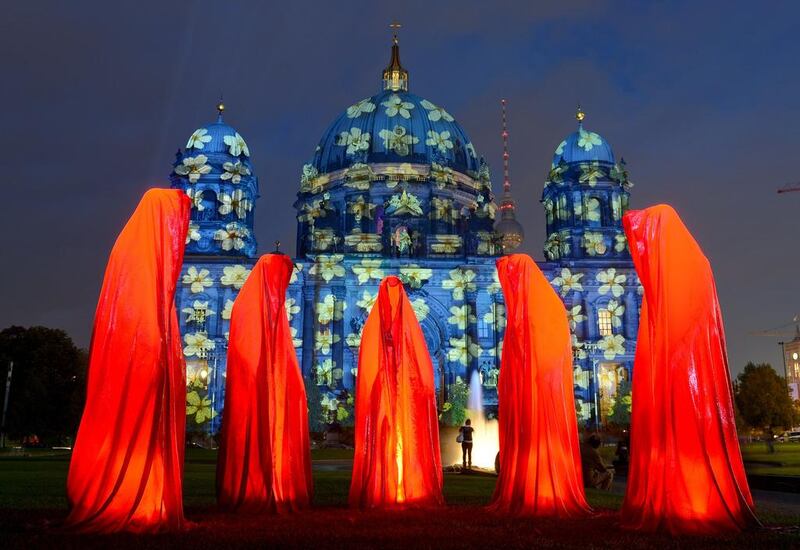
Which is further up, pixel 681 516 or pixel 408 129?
pixel 408 129

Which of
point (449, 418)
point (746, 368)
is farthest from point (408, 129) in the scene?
point (746, 368)

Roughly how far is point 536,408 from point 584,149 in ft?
148

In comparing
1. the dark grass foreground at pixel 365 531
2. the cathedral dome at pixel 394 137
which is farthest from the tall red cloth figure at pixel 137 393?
the cathedral dome at pixel 394 137

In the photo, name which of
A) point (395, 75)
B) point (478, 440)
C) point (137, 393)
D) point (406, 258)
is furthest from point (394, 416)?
point (395, 75)

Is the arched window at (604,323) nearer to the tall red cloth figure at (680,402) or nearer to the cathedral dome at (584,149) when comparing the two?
the cathedral dome at (584,149)

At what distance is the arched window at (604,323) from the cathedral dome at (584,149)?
11.5 m

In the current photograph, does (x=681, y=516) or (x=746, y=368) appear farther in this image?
(x=746, y=368)

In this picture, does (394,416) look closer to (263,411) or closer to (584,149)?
(263,411)

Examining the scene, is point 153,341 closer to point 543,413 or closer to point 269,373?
point 269,373

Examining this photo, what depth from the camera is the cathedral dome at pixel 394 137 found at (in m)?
57.0

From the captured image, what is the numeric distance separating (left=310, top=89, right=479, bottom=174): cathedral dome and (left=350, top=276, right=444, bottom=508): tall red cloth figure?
4428 cm

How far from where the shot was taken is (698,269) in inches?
387

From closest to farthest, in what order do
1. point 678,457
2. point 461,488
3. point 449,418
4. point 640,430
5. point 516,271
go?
point 678,457 < point 640,430 < point 516,271 < point 461,488 < point 449,418

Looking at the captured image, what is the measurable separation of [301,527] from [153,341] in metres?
3.11
